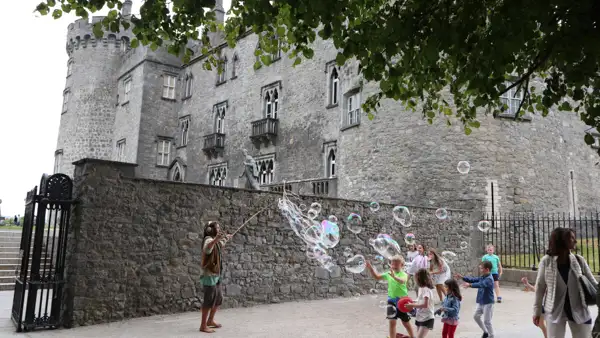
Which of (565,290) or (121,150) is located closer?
(565,290)

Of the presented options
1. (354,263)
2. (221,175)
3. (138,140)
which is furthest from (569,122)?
(138,140)

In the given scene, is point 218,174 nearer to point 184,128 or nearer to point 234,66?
point 184,128

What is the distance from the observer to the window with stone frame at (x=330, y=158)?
2349cm

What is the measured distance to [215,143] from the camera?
30859 millimetres

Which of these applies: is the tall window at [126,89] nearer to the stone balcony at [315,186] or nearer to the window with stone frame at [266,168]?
the window with stone frame at [266,168]

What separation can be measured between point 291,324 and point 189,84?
2938cm

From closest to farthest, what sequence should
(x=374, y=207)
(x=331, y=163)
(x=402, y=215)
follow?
(x=374, y=207) < (x=402, y=215) < (x=331, y=163)

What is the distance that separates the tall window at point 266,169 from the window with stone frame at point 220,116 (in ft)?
16.9

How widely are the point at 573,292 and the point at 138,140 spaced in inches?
1278

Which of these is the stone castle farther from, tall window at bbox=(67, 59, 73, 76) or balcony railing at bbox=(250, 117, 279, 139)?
tall window at bbox=(67, 59, 73, 76)

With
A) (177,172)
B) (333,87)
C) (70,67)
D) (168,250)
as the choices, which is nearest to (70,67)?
(70,67)

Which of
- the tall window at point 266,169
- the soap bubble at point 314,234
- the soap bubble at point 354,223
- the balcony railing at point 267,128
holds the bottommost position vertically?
the soap bubble at point 314,234

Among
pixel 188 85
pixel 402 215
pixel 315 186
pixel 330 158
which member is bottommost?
pixel 402 215

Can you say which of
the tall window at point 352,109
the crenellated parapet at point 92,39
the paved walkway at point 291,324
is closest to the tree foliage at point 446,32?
the paved walkway at point 291,324
